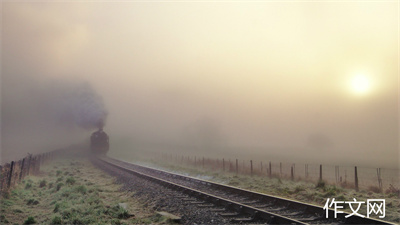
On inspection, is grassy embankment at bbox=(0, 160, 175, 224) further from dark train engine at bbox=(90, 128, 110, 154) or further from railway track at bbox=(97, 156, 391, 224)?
dark train engine at bbox=(90, 128, 110, 154)

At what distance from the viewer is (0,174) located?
557 inches

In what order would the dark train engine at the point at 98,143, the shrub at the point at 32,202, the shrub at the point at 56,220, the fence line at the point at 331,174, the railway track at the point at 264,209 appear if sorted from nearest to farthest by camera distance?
1. the railway track at the point at 264,209
2. the shrub at the point at 56,220
3. the shrub at the point at 32,202
4. the fence line at the point at 331,174
5. the dark train engine at the point at 98,143

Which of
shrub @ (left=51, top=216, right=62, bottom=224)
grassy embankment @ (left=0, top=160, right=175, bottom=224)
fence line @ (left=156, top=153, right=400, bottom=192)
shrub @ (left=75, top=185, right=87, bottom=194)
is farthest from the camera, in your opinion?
fence line @ (left=156, top=153, right=400, bottom=192)

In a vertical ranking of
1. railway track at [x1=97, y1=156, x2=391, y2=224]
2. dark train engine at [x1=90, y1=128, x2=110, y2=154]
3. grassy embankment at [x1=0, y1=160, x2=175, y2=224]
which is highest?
dark train engine at [x1=90, y1=128, x2=110, y2=154]

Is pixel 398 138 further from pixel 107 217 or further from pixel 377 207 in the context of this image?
pixel 107 217

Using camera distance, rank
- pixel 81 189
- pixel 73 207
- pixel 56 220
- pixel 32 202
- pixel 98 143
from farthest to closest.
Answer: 1. pixel 98 143
2. pixel 81 189
3. pixel 32 202
4. pixel 73 207
5. pixel 56 220

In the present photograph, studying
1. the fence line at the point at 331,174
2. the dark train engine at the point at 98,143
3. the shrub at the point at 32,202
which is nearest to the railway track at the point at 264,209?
the fence line at the point at 331,174

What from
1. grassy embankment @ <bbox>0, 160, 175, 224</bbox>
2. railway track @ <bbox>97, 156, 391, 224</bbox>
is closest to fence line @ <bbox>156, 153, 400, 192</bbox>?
railway track @ <bbox>97, 156, 391, 224</bbox>

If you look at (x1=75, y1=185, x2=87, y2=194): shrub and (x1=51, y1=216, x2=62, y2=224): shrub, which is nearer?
(x1=51, y1=216, x2=62, y2=224): shrub

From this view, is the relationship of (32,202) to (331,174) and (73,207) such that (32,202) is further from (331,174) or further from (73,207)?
(331,174)

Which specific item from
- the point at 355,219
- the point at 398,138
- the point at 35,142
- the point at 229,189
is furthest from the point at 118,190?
the point at 35,142

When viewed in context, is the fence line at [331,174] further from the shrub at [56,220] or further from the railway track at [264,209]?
the shrub at [56,220]

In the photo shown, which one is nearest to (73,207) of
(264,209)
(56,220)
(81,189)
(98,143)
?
(56,220)

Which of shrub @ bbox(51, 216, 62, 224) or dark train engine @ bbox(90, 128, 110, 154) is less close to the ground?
dark train engine @ bbox(90, 128, 110, 154)
